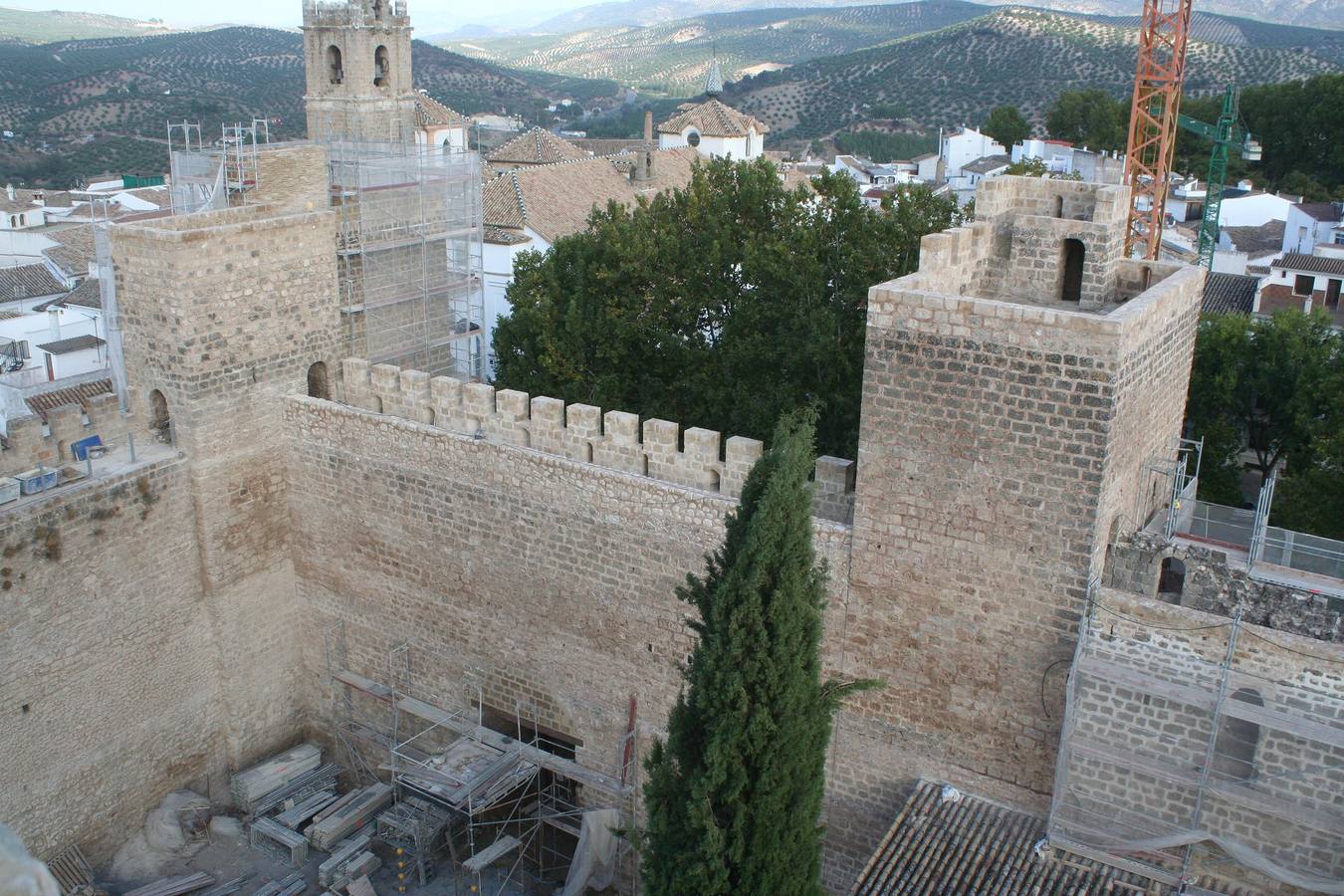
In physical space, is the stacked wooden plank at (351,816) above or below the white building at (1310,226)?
below

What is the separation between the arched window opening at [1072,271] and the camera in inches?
358

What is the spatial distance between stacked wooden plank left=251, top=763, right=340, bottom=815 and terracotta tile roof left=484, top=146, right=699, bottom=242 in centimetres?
1445

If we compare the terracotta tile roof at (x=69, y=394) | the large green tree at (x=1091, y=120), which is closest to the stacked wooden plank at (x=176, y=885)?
Answer: the terracotta tile roof at (x=69, y=394)

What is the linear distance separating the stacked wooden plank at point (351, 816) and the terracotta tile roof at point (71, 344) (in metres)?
18.2

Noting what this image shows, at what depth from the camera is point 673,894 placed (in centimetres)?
697

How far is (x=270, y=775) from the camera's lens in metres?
11.2

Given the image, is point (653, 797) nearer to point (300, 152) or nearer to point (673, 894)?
point (673, 894)

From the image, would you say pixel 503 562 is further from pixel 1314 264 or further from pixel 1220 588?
pixel 1314 264

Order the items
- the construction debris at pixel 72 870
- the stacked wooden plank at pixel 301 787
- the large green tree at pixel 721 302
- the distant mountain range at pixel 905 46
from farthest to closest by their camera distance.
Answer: the distant mountain range at pixel 905 46, the large green tree at pixel 721 302, the stacked wooden plank at pixel 301 787, the construction debris at pixel 72 870

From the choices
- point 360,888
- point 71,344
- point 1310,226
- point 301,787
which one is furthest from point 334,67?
point 1310,226

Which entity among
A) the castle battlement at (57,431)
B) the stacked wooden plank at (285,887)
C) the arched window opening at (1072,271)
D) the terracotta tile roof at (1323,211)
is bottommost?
the stacked wooden plank at (285,887)

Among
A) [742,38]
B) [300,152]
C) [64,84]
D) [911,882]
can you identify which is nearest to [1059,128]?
[300,152]

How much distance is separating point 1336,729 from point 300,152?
388 inches

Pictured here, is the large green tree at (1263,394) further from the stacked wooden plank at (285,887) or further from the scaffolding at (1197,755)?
the stacked wooden plank at (285,887)
